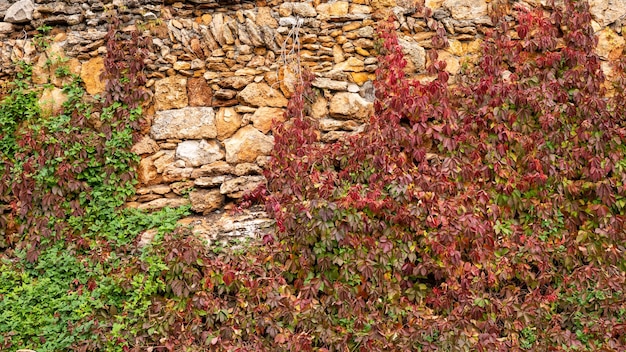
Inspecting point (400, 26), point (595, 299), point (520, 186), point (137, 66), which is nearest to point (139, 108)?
point (137, 66)

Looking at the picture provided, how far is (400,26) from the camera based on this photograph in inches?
187

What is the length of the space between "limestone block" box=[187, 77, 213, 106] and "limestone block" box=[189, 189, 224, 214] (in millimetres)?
732

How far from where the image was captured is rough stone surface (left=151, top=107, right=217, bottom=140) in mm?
4613

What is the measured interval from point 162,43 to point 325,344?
8.71 feet

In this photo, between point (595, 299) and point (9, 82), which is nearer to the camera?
point (595, 299)

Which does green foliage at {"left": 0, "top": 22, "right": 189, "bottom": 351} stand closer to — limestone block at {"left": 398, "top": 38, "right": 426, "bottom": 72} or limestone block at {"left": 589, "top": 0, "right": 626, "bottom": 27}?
limestone block at {"left": 398, "top": 38, "right": 426, "bottom": 72}

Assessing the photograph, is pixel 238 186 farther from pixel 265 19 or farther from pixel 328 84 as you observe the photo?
pixel 265 19

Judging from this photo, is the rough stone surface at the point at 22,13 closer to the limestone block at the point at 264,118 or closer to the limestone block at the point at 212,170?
the limestone block at the point at 212,170

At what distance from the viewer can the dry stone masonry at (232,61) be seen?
179 inches

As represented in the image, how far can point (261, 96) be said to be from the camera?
4.62m

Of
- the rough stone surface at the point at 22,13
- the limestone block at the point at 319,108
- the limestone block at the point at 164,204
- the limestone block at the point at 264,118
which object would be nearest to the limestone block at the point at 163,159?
the limestone block at the point at 164,204

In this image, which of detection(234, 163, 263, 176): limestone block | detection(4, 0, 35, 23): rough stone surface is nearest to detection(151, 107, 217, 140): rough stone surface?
detection(234, 163, 263, 176): limestone block

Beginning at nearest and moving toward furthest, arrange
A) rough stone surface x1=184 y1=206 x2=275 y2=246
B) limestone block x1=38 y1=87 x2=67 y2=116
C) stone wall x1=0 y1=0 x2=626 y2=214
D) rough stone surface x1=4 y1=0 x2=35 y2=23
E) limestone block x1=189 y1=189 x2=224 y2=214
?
rough stone surface x1=184 y1=206 x2=275 y2=246, limestone block x1=189 y1=189 x2=224 y2=214, stone wall x1=0 y1=0 x2=626 y2=214, limestone block x1=38 y1=87 x2=67 y2=116, rough stone surface x1=4 y1=0 x2=35 y2=23

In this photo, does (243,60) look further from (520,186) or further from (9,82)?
(520,186)
